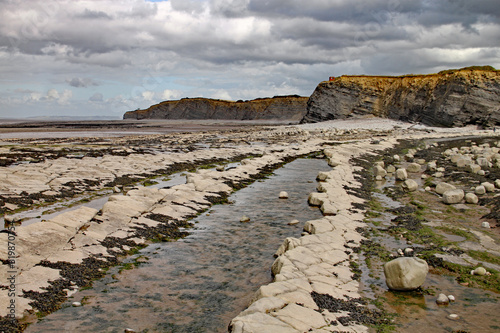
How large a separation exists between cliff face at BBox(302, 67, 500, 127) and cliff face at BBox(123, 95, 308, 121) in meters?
44.1

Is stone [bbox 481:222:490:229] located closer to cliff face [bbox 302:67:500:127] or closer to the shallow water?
the shallow water

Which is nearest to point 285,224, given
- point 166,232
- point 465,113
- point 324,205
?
point 324,205

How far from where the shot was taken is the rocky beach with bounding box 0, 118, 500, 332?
21.2ft

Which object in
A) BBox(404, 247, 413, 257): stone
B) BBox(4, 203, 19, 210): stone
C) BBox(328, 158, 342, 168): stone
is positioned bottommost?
BBox(404, 247, 413, 257): stone

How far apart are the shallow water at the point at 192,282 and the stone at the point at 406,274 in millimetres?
2498

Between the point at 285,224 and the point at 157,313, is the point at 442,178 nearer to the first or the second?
the point at 285,224

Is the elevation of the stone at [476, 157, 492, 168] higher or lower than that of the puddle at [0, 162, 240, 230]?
lower

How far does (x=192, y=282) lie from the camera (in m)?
7.84

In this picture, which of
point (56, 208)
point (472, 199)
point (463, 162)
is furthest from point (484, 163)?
point (56, 208)

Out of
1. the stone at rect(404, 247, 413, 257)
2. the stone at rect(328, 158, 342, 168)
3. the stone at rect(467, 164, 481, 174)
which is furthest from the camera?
the stone at rect(328, 158, 342, 168)

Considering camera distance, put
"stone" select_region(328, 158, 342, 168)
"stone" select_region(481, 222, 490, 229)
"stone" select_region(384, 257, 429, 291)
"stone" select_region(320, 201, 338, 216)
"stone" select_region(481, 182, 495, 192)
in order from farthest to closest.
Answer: "stone" select_region(328, 158, 342, 168) → "stone" select_region(481, 182, 495, 192) → "stone" select_region(320, 201, 338, 216) → "stone" select_region(481, 222, 490, 229) → "stone" select_region(384, 257, 429, 291)

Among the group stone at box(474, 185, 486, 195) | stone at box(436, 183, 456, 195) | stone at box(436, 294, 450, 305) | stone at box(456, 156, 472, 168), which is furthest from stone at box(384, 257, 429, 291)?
stone at box(456, 156, 472, 168)

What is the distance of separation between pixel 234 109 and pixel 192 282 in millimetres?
118492

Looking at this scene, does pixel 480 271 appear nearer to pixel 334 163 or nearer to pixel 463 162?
pixel 334 163
